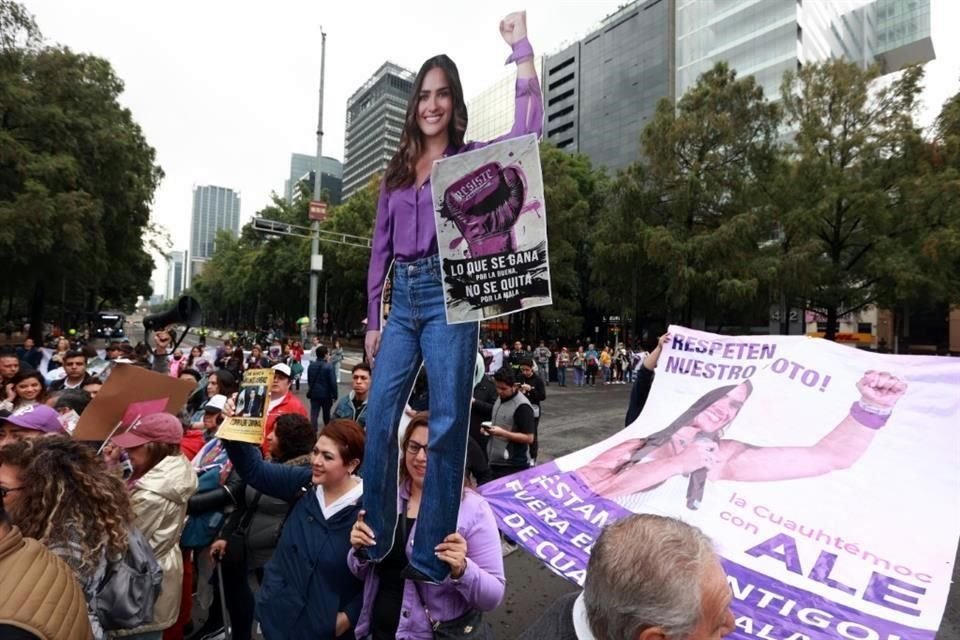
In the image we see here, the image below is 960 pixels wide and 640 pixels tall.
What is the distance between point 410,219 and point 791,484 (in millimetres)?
2173

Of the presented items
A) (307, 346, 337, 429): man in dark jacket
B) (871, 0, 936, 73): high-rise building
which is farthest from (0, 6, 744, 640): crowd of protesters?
(871, 0, 936, 73): high-rise building

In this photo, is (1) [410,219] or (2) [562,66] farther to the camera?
(2) [562,66]

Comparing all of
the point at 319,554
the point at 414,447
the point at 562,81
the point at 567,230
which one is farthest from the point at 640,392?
the point at 562,81

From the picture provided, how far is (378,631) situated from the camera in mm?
2400

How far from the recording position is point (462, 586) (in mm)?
2238

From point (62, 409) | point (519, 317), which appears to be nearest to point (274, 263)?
point (519, 317)

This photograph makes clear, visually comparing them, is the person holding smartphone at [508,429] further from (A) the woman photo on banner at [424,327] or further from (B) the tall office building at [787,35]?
(B) the tall office building at [787,35]

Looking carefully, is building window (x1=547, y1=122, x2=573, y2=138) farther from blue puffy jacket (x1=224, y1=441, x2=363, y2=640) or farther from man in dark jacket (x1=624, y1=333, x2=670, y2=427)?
blue puffy jacket (x1=224, y1=441, x2=363, y2=640)

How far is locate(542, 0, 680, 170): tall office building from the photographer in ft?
204

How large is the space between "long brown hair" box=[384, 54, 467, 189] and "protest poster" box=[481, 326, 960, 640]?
187cm

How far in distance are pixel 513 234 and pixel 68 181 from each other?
2297 cm

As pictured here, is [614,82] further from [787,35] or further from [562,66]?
[787,35]

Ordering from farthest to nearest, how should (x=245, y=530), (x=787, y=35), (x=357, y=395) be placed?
(x=787, y=35) → (x=357, y=395) → (x=245, y=530)

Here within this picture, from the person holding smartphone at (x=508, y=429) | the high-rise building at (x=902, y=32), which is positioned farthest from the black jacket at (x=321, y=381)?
the high-rise building at (x=902, y=32)
